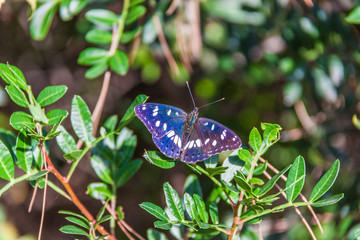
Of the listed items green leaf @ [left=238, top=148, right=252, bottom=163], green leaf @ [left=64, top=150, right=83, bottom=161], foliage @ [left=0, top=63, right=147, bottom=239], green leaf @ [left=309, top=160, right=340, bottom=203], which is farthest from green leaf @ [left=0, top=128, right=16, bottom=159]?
green leaf @ [left=309, top=160, right=340, bottom=203]

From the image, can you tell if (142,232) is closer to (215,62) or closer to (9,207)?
(9,207)

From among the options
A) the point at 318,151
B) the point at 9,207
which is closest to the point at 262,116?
the point at 318,151

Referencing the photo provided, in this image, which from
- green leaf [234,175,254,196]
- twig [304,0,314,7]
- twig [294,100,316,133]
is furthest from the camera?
twig [294,100,316,133]

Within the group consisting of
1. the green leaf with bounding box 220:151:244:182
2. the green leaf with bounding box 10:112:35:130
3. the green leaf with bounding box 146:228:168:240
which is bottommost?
the green leaf with bounding box 146:228:168:240

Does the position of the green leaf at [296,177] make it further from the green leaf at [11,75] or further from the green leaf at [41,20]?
the green leaf at [41,20]

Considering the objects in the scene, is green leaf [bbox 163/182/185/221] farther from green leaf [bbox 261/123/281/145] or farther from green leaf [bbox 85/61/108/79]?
green leaf [bbox 85/61/108/79]

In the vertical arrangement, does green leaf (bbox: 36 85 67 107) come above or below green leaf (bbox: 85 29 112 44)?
below

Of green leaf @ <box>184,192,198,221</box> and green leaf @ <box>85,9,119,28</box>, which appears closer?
green leaf @ <box>184,192,198,221</box>
